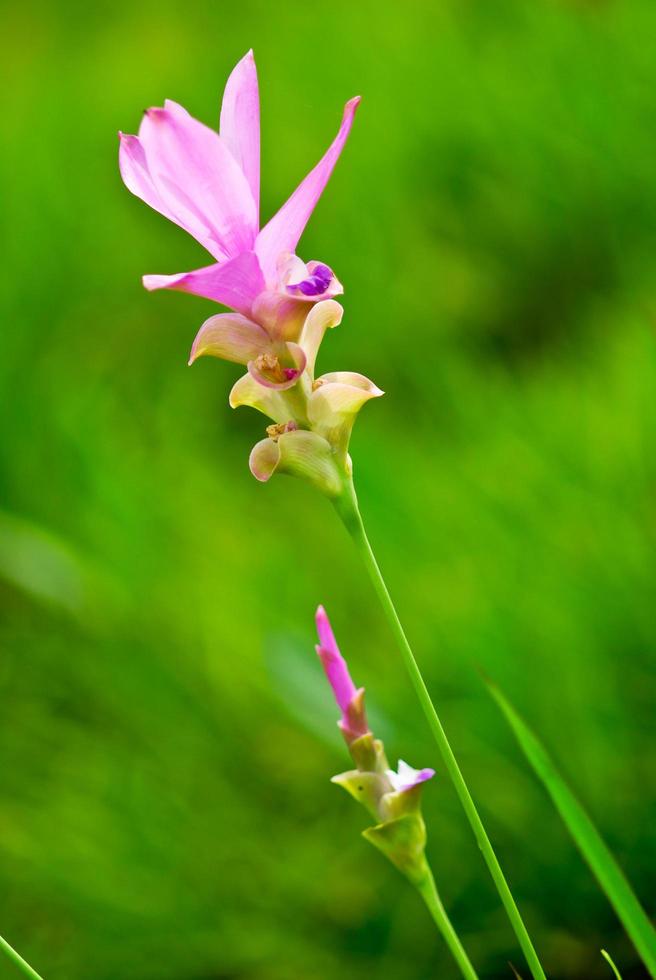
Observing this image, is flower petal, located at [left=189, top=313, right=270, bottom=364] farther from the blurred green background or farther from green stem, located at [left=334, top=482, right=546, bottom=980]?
the blurred green background

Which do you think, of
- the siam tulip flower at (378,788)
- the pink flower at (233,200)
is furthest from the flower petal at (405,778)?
the pink flower at (233,200)

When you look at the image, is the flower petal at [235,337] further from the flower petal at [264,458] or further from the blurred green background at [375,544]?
the blurred green background at [375,544]

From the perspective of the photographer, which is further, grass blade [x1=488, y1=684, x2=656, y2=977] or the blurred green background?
the blurred green background

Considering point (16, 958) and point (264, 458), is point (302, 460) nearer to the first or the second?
point (264, 458)

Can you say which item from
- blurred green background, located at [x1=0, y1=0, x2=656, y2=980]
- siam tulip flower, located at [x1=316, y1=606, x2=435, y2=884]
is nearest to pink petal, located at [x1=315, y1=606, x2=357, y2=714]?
siam tulip flower, located at [x1=316, y1=606, x2=435, y2=884]

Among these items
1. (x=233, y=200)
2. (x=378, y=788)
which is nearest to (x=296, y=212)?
(x=233, y=200)

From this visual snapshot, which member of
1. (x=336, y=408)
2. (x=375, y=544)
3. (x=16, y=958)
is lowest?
(x=16, y=958)
